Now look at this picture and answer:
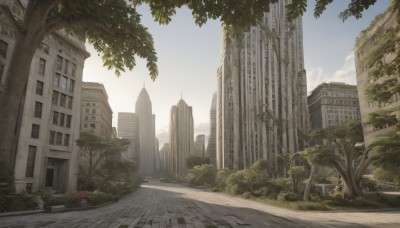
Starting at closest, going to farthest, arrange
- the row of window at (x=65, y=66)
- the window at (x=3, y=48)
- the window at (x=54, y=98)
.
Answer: the window at (x=3, y=48) → the window at (x=54, y=98) → the row of window at (x=65, y=66)

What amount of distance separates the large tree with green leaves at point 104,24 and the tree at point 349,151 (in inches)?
1003

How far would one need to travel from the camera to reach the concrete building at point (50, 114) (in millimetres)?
37062

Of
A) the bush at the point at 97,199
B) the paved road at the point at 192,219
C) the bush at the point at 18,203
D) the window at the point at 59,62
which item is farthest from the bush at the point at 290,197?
the window at the point at 59,62

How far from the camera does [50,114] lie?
43250 millimetres

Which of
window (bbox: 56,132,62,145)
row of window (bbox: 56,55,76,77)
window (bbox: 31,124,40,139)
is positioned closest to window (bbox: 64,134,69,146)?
window (bbox: 56,132,62,145)

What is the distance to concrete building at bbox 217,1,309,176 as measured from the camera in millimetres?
117625

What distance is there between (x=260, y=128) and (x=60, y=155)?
292 feet

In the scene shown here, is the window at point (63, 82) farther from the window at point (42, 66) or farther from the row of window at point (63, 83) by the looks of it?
the window at point (42, 66)

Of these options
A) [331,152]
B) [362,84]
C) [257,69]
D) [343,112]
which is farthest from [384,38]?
[343,112]

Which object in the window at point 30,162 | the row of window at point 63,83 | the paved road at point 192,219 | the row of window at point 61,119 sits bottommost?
the paved road at point 192,219

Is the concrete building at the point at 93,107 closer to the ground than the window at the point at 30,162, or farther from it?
farther from it

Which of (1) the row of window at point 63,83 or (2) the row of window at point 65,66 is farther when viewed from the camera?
(2) the row of window at point 65,66

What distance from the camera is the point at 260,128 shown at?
120125 millimetres

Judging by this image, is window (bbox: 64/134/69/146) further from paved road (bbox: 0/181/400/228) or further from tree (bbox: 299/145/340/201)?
tree (bbox: 299/145/340/201)
